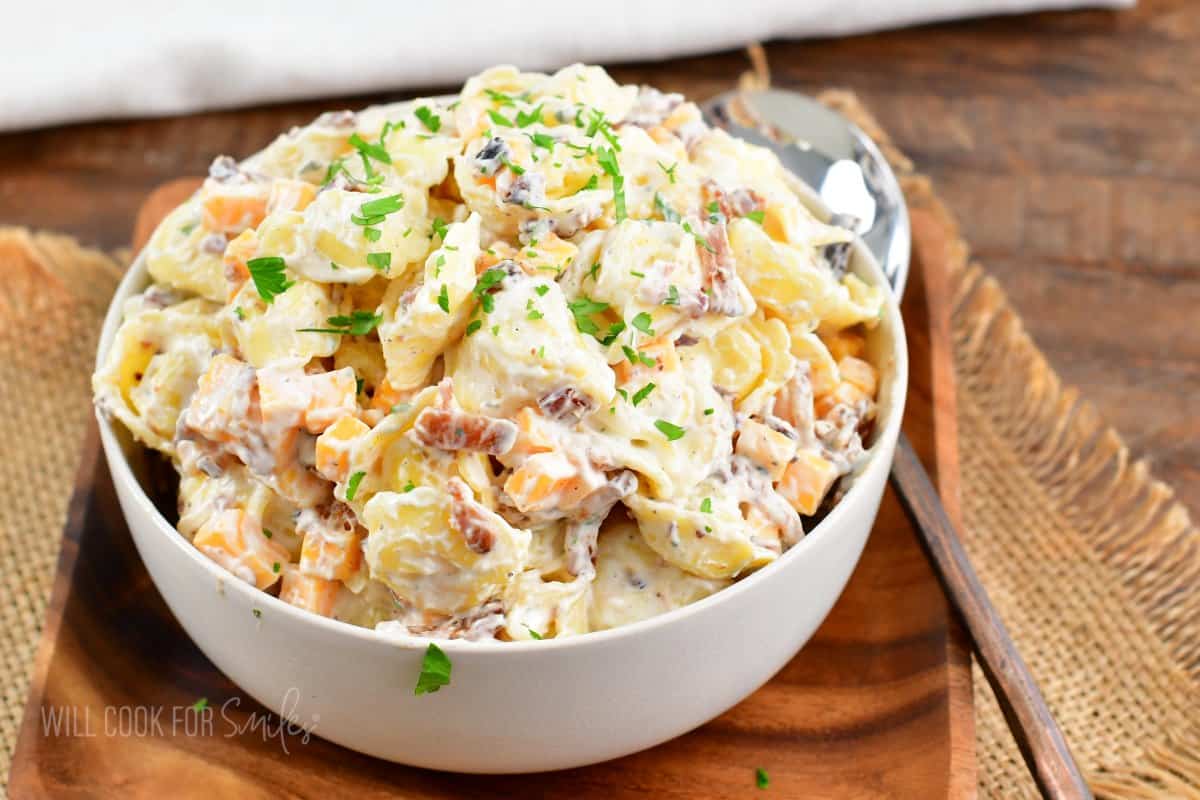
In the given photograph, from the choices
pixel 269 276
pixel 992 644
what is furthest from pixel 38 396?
pixel 992 644

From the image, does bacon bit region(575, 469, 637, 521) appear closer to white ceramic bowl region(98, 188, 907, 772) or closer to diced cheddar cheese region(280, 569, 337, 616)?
white ceramic bowl region(98, 188, 907, 772)

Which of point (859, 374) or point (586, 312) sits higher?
point (586, 312)

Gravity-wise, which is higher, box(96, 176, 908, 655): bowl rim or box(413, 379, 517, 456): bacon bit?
box(413, 379, 517, 456): bacon bit

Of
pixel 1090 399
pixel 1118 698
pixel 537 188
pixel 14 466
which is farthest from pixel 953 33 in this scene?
pixel 14 466

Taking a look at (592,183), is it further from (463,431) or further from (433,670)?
(433,670)

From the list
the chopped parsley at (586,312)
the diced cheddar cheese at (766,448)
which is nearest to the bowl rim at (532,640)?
the diced cheddar cheese at (766,448)

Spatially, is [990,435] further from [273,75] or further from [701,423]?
[273,75]

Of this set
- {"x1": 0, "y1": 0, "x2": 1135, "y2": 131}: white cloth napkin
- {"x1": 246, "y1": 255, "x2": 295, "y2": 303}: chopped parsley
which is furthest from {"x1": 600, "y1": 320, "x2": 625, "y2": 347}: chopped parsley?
{"x1": 0, "y1": 0, "x2": 1135, "y2": 131}: white cloth napkin

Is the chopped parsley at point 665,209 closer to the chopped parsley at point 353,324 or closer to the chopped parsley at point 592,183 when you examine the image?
the chopped parsley at point 592,183
